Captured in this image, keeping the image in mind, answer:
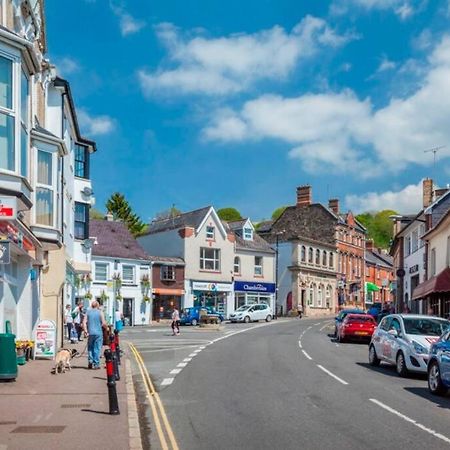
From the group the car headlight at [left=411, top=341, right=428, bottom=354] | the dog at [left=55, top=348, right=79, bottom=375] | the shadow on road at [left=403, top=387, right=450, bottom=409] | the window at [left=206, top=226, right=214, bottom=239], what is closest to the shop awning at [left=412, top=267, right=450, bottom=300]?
the car headlight at [left=411, top=341, right=428, bottom=354]

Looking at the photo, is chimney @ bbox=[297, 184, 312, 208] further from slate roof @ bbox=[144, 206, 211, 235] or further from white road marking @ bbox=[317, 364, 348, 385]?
white road marking @ bbox=[317, 364, 348, 385]

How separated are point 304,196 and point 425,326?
209ft

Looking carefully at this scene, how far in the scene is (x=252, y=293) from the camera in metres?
67.9

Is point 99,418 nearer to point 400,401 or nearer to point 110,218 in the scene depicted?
point 400,401

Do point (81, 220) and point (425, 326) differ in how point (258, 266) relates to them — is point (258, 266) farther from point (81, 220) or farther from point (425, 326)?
point (425, 326)

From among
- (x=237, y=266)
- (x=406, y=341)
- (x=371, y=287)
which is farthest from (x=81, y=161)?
(x=371, y=287)

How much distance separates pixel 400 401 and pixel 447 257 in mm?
23912

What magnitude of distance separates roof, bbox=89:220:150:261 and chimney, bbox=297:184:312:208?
28.7m

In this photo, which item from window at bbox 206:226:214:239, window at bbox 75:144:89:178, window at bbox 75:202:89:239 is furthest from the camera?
window at bbox 206:226:214:239

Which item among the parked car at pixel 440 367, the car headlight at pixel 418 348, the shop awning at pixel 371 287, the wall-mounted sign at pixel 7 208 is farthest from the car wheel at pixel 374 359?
the shop awning at pixel 371 287

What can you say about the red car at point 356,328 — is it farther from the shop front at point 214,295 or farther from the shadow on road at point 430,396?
the shop front at point 214,295

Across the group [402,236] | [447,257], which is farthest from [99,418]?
[402,236]

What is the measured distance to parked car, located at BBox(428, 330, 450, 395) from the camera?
43.2ft

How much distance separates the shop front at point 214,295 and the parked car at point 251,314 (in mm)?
5921
